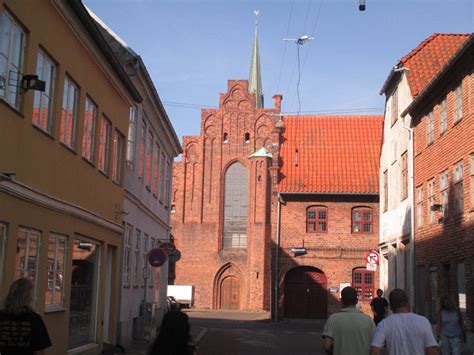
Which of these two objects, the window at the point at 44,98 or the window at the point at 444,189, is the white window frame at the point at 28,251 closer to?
the window at the point at 44,98

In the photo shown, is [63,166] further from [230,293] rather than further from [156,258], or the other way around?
[230,293]

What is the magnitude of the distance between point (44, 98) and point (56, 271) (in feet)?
10.6

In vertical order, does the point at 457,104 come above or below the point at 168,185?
above

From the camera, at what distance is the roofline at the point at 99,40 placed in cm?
1273

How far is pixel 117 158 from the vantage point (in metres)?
18.5

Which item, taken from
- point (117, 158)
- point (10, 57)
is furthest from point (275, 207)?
point (10, 57)

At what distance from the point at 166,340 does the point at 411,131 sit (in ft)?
60.8

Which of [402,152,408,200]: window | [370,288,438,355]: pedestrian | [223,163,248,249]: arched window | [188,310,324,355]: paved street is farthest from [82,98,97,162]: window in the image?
[223,163,248,249]: arched window

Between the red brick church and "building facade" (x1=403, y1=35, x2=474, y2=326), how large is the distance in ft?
54.8

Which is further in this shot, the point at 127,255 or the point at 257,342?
the point at 257,342

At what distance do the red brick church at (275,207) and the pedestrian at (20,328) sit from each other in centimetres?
3361

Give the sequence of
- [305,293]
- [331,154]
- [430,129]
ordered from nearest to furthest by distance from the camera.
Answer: [430,129] < [305,293] < [331,154]

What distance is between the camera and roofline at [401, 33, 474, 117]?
16.9 meters

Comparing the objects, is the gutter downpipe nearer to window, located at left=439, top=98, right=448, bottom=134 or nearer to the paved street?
the paved street
